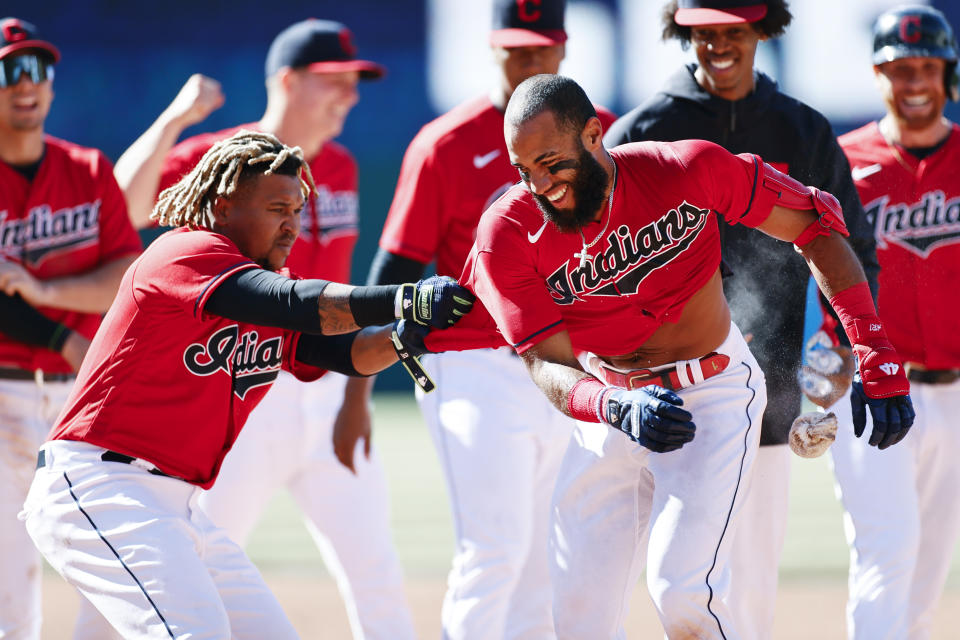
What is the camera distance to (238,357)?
3.93 metres

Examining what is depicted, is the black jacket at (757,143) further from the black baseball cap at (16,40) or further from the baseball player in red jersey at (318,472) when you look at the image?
the black baseball cap at (16,40)

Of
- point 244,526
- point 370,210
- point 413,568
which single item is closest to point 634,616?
point 413,568

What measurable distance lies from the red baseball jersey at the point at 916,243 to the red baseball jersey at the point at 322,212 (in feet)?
7.69

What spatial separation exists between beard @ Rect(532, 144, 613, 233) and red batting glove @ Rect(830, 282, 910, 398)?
2.87 ft

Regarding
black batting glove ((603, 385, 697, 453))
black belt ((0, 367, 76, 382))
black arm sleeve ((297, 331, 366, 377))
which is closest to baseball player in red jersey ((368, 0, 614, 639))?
black arm sleeve ((297, 331, 366, 377))

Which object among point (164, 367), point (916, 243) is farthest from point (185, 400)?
point (916, 243)

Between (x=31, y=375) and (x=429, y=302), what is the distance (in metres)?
2.35

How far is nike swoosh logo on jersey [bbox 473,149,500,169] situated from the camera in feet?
17.3

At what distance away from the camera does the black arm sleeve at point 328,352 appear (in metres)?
4.23

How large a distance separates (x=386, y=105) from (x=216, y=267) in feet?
39.5

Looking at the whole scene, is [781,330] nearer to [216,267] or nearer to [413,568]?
[216,267]

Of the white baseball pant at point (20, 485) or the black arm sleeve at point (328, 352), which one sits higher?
the black arm sleeve at point (328, 352)

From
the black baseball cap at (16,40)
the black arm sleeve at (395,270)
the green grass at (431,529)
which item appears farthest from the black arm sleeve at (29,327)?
the green grass at (431,529)

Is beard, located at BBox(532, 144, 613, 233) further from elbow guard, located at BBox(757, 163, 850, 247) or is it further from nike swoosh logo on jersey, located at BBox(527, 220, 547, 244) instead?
elbow guard, located at BBox(757, 163, 850, 247)
